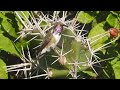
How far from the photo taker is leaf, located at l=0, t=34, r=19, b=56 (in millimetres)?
1921

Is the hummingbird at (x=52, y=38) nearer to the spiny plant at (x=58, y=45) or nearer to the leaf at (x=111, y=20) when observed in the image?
the spiny plant at (x=58, y=45)

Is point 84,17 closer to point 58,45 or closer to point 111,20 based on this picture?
point 111,20

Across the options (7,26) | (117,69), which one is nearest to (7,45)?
(7,26)

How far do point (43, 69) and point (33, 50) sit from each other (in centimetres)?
27

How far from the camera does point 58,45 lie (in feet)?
5.89

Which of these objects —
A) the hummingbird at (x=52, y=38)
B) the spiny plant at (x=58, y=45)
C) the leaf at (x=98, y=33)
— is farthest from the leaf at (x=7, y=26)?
the leaf at (x=98, y=33)

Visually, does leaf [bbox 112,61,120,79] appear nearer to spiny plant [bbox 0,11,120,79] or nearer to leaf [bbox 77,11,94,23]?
spiny plant [bbox 0,11,120,79]

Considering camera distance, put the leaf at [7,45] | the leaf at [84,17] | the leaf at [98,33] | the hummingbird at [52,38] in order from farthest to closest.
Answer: the leaf at [84,17], the leaf at [98,33], the leaf at [7,45], the hummingbird at [52,38]

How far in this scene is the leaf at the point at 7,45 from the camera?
192 centimetres

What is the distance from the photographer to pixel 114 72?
6.43 ft

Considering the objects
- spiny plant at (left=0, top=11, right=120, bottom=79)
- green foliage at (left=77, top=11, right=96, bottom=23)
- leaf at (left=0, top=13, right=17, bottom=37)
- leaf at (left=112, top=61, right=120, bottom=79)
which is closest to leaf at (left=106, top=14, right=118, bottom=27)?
spiny plant at (left=0, top=11, right=120, bottom=79)
